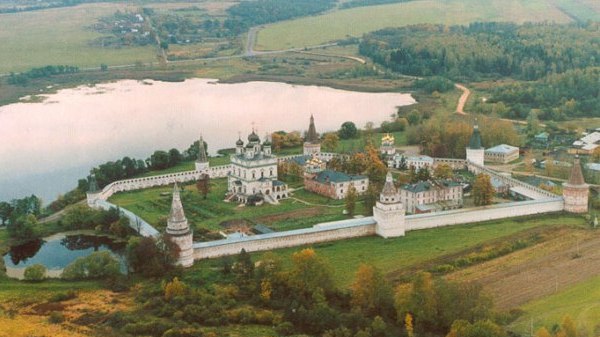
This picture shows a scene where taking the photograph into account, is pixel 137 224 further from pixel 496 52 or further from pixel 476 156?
pixel 496 52

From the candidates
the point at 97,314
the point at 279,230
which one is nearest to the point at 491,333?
Answer: the point at 97,314

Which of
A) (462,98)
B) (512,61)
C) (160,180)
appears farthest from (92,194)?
(512,61)

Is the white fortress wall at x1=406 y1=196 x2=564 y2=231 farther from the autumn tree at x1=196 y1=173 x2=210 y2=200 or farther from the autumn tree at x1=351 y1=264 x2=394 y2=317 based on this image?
the autumn tree at x1=196 y1=173 x2=210 y2=200

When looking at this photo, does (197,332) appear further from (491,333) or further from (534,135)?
(534,135)

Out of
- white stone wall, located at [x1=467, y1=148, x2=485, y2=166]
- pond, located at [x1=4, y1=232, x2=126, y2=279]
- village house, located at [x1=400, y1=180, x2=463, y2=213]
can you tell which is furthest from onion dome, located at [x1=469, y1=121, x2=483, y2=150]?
pond, located at [x1=4, y1=232, x2=126, y2=279]

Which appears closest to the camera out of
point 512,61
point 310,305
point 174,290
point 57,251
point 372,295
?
point 372,295

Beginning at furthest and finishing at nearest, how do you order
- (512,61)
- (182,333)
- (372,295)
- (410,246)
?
1. (512,61)
2. (410,246)
3. (372,295)
4. (182,333)
